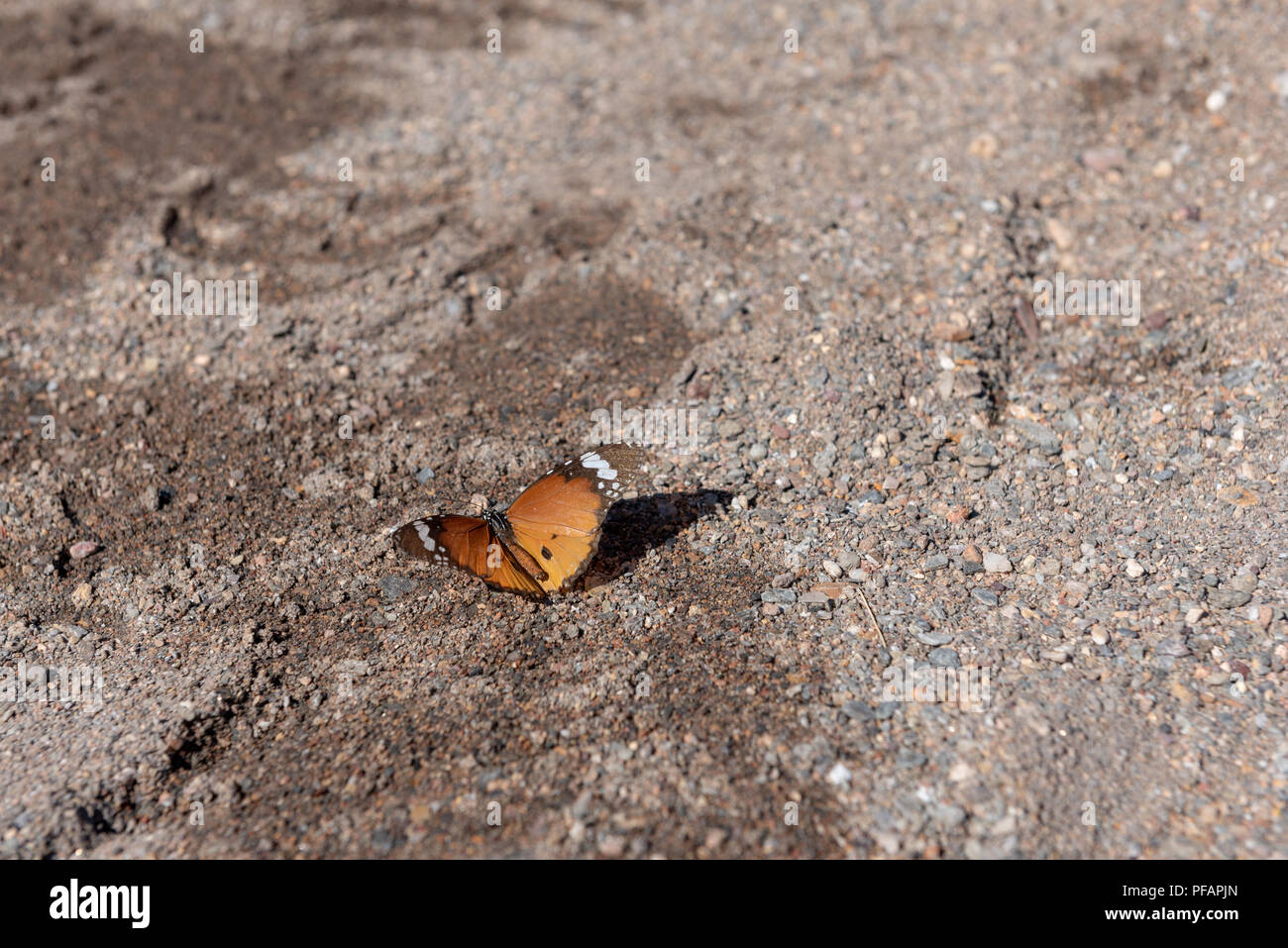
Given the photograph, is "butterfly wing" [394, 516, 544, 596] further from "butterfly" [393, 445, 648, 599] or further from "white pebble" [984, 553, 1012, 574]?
"white pebble" [984, 553, 1012, 574]

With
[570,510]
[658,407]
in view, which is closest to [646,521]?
[570,510]

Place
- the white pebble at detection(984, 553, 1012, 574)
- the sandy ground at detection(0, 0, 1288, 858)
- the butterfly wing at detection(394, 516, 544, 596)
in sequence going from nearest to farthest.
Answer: the sandy ground at detection(0, 0, 1288, 858)
the butterfly wing at detection(394, 516, 544, 596)
the white pebble at detection(984, 553, 1012, 574)

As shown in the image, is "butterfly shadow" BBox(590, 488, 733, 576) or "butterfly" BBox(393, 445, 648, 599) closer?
"butterfly" BBox(393, 445, 648, 599)

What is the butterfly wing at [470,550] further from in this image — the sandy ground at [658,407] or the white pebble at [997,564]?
the white pebble at [997,564]

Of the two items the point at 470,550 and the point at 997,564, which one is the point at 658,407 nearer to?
the point at 470,550

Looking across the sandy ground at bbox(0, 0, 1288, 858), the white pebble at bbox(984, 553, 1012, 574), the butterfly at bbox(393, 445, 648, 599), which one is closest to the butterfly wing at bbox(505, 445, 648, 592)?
the butterfly at bbox(393, 445, 648, 599)

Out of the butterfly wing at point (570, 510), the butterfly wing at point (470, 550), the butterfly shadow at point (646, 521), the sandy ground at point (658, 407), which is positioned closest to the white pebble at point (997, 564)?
the sandy ground at point (658, 407)

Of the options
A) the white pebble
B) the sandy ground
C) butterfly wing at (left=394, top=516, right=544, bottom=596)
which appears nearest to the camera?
the sandy ground
